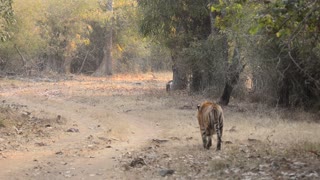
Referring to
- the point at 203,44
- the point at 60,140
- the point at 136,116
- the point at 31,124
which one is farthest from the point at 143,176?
the point at 203,44

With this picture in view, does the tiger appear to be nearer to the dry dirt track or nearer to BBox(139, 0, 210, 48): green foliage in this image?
the dry dirt track

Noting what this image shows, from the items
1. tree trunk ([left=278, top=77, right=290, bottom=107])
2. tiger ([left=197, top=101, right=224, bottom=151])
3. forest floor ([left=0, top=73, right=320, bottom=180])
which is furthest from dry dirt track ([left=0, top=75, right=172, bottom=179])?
tree trunk ([left=278, top=77, right=290, bottom=107])

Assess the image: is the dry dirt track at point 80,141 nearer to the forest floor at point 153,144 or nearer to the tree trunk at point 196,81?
the forest floor at point 153,144

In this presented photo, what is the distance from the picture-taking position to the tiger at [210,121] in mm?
10344

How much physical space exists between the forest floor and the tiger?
0.27 meters

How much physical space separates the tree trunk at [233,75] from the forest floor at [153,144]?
1.63ft

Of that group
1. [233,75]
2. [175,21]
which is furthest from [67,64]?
A: [233,75]

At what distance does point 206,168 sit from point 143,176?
49.8 inches

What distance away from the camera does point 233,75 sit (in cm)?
1923

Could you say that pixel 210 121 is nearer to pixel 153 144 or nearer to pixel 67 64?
pixel 153 144

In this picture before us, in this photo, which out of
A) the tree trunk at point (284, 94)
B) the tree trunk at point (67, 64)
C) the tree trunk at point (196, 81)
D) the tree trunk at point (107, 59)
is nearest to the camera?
the tree trunk at point (284, 94)

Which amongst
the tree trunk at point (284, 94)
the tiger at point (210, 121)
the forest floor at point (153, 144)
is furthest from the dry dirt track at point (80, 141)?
the tree trunk at point (284, 94)

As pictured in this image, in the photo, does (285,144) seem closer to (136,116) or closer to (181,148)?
(181,148)

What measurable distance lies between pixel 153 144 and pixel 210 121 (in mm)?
2217
